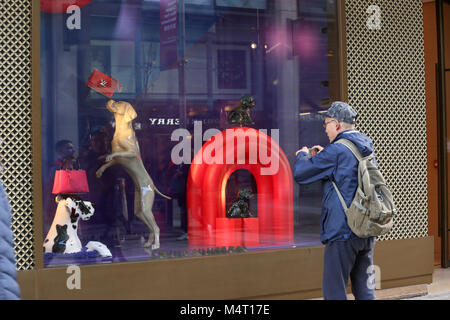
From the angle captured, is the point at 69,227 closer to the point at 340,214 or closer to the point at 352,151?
the point at 340,214

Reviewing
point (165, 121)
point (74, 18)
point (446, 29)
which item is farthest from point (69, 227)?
point (446, 29)

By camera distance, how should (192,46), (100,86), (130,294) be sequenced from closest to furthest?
1. (130,294)
2. (100,86)
3. (192,46)

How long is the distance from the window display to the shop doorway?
6.79ft

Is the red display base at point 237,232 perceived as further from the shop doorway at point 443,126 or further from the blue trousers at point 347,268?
the shop doorway at point 443,126

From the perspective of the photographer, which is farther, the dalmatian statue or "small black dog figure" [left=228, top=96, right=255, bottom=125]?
"small black dog figure" [left=228, top=96, right=255, bottom=125]

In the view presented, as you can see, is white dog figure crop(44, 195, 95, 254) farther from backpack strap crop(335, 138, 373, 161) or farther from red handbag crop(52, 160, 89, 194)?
backpack strap crop(335, 138, 373, 161)

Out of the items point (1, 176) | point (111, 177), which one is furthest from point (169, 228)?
point (1, 176)

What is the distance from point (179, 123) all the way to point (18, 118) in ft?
5.45

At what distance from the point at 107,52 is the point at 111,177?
1197 millimetres

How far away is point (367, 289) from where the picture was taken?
14.9ft

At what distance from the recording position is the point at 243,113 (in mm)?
6492

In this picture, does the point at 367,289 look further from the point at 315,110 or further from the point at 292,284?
the point at 315,110

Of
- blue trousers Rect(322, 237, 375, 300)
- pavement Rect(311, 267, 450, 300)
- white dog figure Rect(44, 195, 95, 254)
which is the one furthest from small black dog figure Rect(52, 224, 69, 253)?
pavement Rect(311, 267, 450, 300)

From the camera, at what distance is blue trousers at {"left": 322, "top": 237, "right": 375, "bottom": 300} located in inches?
174
